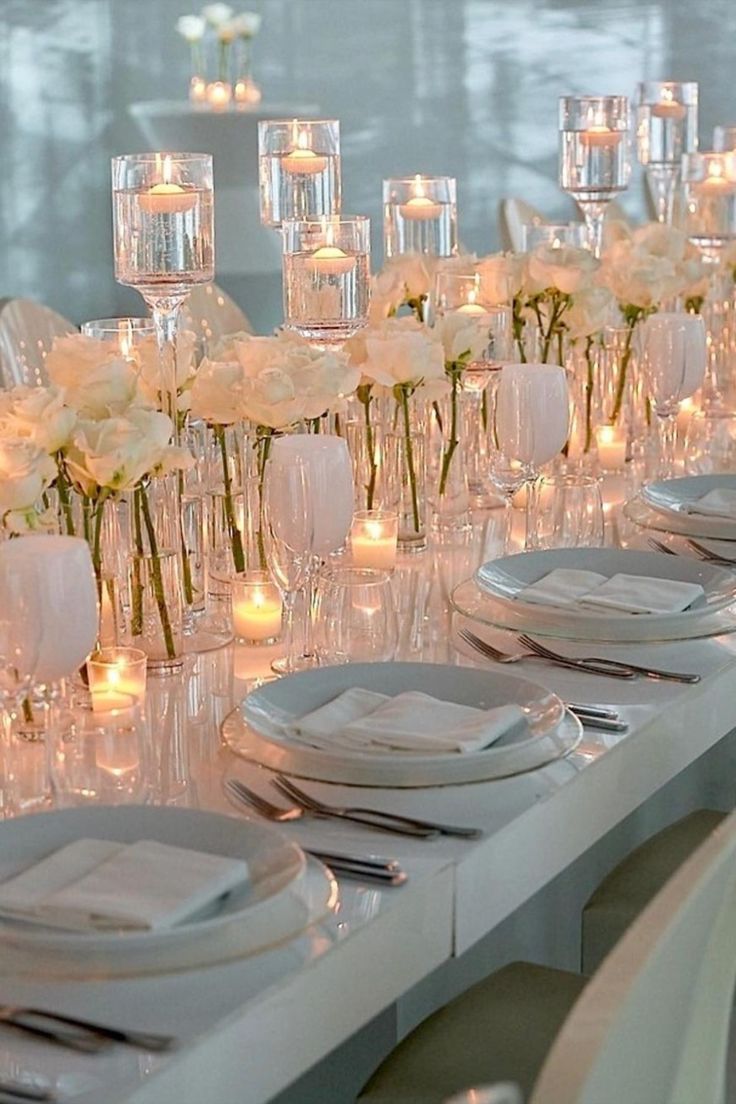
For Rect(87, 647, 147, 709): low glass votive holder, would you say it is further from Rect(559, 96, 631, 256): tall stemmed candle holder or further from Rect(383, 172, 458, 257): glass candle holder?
Rect(559, 96, 631, 256): tall stemmed candle holder

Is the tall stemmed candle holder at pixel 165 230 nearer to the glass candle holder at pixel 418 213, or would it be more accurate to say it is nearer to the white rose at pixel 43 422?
the white rose at pixel 43 422

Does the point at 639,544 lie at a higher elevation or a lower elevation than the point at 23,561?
lower

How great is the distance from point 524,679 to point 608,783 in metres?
0.13

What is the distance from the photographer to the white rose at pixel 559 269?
256 centimetres

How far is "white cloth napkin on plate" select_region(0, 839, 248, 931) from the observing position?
3.86ft

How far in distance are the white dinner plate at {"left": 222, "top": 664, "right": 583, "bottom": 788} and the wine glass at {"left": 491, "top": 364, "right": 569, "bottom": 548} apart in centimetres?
53

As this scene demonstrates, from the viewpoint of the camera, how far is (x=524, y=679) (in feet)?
5.35

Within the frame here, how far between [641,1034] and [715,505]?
4.26 feet

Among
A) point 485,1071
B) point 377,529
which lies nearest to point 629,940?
point 485,1071

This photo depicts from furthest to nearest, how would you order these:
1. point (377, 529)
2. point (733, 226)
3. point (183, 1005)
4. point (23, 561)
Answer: point (733, 226)
point (377, 529)
point (23, 561)
point (183, 1005)

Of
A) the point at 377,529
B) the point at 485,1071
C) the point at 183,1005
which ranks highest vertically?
the point at 377,529

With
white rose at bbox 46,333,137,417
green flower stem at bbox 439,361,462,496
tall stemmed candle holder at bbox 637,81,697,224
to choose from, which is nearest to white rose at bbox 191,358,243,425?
white rose at bbox 46,333,137,417

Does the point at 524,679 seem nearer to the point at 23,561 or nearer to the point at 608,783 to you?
the point at 608,783

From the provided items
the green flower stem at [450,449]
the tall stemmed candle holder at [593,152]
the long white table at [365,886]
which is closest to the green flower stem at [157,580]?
the long white table at [365,886]
